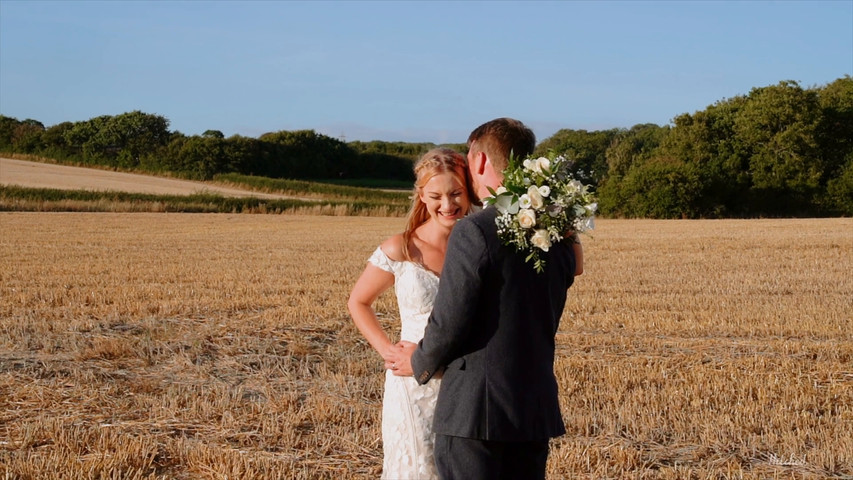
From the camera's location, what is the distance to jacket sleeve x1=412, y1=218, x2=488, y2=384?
3.22 metres

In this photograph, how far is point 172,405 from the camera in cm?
695

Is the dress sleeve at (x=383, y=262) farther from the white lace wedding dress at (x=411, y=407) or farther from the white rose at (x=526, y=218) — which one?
the white rose at (x=526, y=218)

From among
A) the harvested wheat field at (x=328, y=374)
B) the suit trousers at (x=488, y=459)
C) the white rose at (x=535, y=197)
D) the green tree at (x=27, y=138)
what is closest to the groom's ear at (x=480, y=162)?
the white rose at (x=535, y=197)

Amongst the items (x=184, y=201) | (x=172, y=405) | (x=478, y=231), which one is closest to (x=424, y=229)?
(x=478, y=231)

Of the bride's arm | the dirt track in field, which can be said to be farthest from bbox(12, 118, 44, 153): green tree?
the bride's arm

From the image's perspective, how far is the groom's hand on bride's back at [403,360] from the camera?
3590 mm

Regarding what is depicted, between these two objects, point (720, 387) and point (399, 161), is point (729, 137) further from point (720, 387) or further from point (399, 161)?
point (720, 387)

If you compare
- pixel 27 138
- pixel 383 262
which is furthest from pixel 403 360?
pixel 27 138

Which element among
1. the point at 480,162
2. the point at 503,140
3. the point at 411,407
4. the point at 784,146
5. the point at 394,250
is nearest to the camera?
the point at 503,140

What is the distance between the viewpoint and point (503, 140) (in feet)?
11.1

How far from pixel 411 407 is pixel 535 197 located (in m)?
1.03

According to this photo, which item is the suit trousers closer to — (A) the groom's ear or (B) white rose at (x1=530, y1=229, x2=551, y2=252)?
(B) white rose at (x1=530, y1=229, x2=551, y2=252)

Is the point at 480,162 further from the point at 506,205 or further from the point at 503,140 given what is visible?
the point at 506,205

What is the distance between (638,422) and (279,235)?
24596mm
